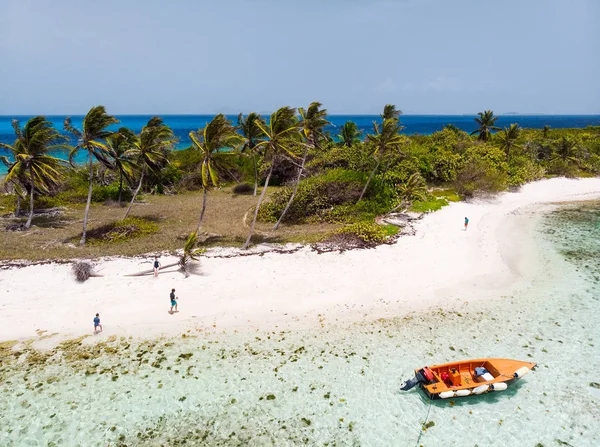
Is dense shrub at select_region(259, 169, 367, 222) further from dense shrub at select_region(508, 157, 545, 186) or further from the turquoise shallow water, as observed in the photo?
dense shrub at select_region(508, 157, 545, 186)

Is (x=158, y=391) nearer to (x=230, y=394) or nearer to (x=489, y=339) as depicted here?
(x=230, y=394)

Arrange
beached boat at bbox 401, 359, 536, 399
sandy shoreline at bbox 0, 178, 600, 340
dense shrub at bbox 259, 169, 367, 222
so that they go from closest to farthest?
1. beached boat at bbox 401, 359, 536, 399
2. sandy shoreline at bbox 0, 178, 600, 340
3. dense shrub at bbox 259, 169, 367, 222

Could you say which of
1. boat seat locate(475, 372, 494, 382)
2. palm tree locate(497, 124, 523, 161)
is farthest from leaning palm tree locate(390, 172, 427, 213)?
palm tree locate(497, 124, 523, 161)

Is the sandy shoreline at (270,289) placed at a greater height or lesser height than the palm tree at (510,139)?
lesser

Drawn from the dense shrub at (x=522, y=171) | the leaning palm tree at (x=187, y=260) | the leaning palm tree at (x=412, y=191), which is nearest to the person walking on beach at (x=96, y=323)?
the leaning palm tree at (x=187, y=260)

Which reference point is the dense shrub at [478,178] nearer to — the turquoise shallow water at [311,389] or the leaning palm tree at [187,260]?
the turquoise shallow water at [311,389]
